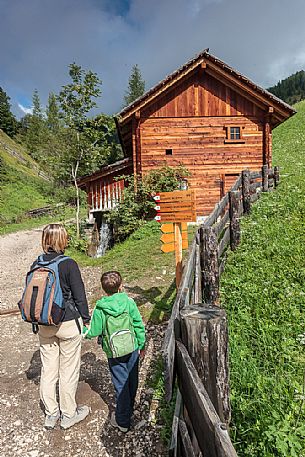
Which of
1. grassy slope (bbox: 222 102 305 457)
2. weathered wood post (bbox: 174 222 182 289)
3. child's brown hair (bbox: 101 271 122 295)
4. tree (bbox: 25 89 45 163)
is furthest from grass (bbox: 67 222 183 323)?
tree (bbox: 25 89 45 163)

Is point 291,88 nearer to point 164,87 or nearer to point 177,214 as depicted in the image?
point 164,87

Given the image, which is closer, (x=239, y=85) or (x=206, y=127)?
(x=239, y=85)

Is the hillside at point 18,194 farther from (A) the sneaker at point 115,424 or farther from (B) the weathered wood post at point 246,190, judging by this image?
(A) the sneaker at point 115,424

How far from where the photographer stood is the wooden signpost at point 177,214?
5473 mm

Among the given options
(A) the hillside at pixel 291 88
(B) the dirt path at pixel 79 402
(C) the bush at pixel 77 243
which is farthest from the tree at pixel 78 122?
(A) the hillside at pixel 291 88

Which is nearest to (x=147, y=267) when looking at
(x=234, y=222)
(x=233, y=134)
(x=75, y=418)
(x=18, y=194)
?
(x=234, y=222)

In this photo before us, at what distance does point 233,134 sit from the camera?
629 inches

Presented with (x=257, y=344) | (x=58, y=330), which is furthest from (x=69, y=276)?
(x=257, y=344)

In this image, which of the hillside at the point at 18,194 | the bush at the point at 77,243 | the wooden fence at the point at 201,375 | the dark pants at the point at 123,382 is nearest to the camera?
the wooden fence at the point at 201,375

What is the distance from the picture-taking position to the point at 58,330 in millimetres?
3602

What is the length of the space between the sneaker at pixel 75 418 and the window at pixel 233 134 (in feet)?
46.8

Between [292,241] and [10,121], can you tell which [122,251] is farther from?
[10,121]

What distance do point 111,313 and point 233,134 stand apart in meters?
14.4

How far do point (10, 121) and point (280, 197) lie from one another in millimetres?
73846
